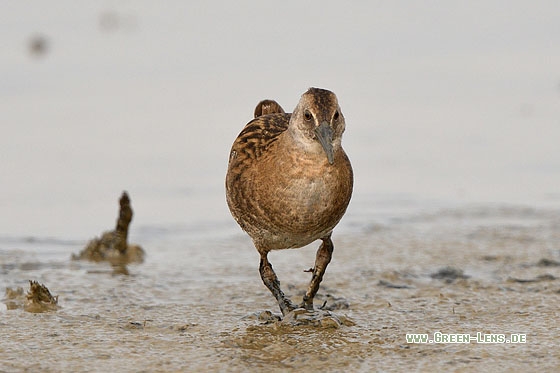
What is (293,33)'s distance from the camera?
19047 millimetres

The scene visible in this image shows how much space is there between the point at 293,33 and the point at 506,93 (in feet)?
16.4

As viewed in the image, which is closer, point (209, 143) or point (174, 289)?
point (174, 289)

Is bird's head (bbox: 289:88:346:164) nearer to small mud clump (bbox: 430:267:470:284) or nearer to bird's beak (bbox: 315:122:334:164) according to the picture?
bird's beak (bbox: 315:122:334:164)

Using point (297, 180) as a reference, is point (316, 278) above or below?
below

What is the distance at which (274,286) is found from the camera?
22.6 feet

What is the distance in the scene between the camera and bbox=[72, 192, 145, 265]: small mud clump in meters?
8.68

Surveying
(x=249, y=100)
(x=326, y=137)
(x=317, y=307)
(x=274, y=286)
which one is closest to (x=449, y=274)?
(x=317, y=307)

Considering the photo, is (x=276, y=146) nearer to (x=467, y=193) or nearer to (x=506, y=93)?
(x=467, y=193)

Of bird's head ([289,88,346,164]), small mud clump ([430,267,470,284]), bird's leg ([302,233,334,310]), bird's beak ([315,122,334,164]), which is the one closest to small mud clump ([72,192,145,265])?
bird's leg ([302,233,334,310])

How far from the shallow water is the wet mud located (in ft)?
0.08

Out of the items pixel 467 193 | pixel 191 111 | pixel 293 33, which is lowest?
pixel 467 193

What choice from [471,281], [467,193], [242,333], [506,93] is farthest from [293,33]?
[242,333]

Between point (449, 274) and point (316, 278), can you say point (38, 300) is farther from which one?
point (449, 274)

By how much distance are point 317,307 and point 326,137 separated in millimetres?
1480
